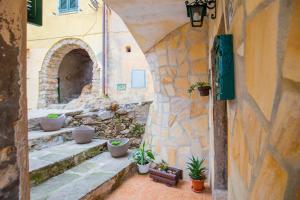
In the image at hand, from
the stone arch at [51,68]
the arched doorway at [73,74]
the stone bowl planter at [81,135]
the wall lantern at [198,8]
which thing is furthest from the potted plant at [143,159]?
the arched doorway at [73,74]

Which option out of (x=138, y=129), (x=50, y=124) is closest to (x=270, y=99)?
(x=50, y=124)

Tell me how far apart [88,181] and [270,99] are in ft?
9.01

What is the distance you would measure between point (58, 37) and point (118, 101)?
3.11 meters

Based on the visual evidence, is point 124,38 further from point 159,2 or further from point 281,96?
point 281,96

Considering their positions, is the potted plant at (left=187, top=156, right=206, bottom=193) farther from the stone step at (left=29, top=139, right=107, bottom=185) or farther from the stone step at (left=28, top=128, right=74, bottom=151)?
the stone step at (left=28, top=128, right=74, bottom=151)

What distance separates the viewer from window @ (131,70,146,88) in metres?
6.65

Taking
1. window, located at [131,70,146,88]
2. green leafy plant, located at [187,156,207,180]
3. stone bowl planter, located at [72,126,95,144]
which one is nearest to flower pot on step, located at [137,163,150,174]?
green leafy plant, located at [187,156,207,180]

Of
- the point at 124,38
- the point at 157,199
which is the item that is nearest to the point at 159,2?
the point at 157,199

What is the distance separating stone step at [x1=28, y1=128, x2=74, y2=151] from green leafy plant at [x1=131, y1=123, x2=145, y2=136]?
142 centimetres

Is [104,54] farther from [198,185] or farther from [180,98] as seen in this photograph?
[198,185]

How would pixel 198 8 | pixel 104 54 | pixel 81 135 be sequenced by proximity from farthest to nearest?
pixel 104 54 → pixel 81 135 → pixel 198 8

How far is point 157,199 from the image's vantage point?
2.83 metres

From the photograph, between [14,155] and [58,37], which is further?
[58,37]

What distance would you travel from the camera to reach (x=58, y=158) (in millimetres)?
3193
